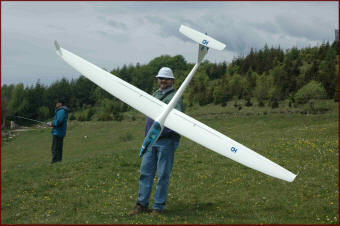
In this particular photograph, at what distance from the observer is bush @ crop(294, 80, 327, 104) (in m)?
33.1

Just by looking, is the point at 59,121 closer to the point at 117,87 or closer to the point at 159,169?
the point at 117,87

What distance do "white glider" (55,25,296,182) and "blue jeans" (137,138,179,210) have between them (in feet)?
1.98

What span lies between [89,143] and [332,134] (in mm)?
20086

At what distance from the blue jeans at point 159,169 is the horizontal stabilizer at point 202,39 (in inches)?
105

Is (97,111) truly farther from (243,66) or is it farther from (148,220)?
(148,220)

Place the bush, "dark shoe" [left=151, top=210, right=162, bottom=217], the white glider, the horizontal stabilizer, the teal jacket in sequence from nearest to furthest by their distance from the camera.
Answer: the white glider → "dark shoe" [left=151, top=210, right=162, bottom=217] → the horizontal stabilizer → the teal jacket → the bush

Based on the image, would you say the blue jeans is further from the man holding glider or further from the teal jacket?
the teal jacket

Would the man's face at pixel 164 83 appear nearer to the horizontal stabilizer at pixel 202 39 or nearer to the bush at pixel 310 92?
the horizontal stabilizer at pixel 202 39

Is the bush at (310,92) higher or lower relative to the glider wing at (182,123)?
higher

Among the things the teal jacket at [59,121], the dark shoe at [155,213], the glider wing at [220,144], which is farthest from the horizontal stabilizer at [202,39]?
the teal jacket at [59,121]

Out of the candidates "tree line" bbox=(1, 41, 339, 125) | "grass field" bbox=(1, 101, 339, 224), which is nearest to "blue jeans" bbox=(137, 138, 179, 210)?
"grass field" bbox=(1, 101, 339, 224)

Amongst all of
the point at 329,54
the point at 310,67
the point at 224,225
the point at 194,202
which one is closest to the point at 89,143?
the point at 194,202

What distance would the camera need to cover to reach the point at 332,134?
54.7 feet

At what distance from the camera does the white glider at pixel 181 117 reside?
6.63 m
